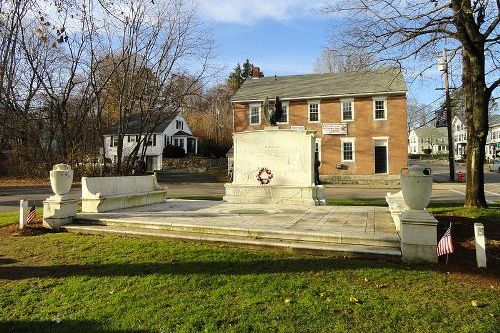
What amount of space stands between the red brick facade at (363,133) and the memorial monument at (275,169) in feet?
59.0

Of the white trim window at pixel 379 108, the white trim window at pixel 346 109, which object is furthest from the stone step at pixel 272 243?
the white trim window at pixel 379 108

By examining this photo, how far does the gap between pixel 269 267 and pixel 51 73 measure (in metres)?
27.1

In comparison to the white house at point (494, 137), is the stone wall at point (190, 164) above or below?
below

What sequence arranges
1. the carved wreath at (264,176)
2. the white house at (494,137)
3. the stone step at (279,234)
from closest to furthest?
the stone step at (279,234)
the carved wreath at (264,176)
the white house at (494,137)

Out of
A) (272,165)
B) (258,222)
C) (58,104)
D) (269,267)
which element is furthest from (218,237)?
(58,104)

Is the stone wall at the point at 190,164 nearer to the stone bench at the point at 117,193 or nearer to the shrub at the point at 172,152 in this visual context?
the shrub at the point at 172,152

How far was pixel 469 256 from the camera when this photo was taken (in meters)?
6.37

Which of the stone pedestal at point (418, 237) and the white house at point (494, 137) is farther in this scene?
the white house at point (494, 137)

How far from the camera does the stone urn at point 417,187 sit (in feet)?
20.5

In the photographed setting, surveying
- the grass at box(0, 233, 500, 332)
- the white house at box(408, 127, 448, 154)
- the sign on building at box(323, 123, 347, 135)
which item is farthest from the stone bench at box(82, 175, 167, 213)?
the white house at box(408, 127, 448, 154)

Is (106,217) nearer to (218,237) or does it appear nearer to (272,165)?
(218,237)

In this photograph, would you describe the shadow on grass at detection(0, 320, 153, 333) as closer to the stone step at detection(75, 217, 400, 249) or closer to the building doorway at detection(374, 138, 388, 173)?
the stone step at detection(75, 217, 400, 249)

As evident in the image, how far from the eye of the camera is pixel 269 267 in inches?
237

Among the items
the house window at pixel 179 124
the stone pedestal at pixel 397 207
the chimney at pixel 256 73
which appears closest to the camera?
the stone pedestal at pixel 397 207
